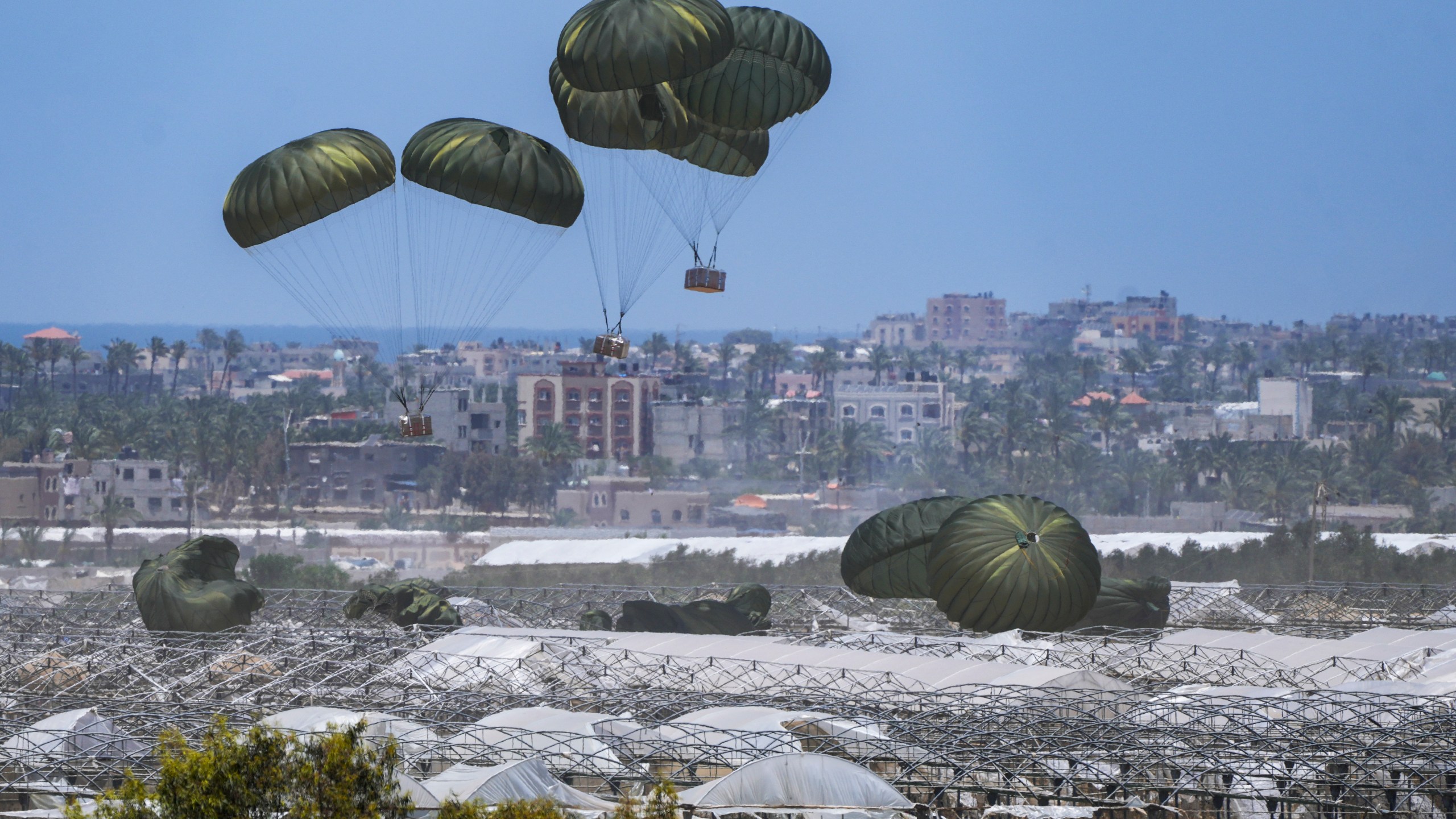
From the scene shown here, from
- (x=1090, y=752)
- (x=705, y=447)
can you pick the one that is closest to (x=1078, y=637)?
(x=1090, y=752)

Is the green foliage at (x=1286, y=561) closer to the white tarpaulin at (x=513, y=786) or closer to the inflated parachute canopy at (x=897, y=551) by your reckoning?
the inflated parachute canopy at (x=897, y=551)

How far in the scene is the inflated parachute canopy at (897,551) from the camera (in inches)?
1818

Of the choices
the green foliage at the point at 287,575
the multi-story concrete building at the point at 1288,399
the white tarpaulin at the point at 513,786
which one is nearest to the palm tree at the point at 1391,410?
the multi-story concrete building at the point at 1288,399

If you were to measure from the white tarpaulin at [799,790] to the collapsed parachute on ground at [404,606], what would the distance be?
22.6m

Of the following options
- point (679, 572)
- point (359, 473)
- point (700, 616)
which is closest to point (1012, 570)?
point (700, 616)

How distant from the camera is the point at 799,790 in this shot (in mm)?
27375

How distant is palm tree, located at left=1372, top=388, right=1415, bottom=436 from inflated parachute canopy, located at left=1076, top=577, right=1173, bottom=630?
389 ft

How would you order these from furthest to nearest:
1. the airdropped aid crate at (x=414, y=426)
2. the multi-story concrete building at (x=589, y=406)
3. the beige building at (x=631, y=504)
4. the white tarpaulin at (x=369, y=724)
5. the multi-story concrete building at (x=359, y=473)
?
the multi-story concrete building at (x=589, y=406) → the multi-story concrete building at (x=359, y=473) → the beige building at (x=631, y=504) → the airdropped aid crate at (x=414, y=426) → the white tarpaulin at (x=369, y=724)

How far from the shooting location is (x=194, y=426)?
152m

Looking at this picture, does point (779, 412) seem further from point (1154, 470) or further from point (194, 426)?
point (194, 426)

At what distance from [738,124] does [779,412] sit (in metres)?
157

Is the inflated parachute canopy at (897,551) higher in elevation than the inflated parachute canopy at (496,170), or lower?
lower

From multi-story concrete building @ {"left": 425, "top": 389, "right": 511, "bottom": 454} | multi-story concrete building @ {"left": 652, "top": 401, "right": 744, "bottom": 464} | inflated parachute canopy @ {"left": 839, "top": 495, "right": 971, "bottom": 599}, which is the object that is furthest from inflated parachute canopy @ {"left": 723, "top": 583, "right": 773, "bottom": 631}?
multi-story concrete building @ {"left": 652, "top": 401, "right": 744, "bottom": 464}

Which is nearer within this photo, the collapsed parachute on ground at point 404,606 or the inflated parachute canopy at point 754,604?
the collapsed parachute on ground at point 404,606
